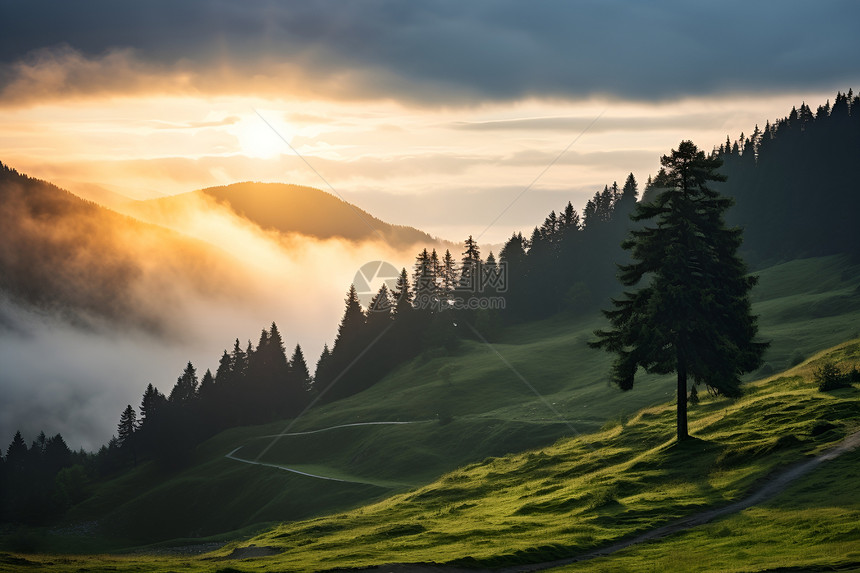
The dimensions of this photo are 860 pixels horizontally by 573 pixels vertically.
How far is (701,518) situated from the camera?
37.9 meters

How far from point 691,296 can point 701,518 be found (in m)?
17.2

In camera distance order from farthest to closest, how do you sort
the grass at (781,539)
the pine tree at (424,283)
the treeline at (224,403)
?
1. the pine tree at (424,283)
2. the treeline at (224,403)
3. the grass at (781,539)

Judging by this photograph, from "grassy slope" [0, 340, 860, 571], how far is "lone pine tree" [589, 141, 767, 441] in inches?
180

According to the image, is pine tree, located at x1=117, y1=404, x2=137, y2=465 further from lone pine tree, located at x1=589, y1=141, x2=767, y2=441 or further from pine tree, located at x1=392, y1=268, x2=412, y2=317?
lone pine tree, located at x1=589, y1=141, x2=767, y2=441

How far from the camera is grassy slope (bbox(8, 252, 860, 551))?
88.6 m

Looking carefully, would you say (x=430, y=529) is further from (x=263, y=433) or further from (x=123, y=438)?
(x=123, y=438)

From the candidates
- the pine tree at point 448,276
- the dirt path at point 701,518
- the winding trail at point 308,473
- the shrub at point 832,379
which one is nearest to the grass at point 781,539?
the dirt path at point 701,518

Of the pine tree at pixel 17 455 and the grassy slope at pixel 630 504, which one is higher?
the grassy slope at pixel 630 504

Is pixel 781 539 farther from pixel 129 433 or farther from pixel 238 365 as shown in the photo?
pixel 129 433

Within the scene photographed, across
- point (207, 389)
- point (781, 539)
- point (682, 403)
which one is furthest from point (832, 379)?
point (207, 389)

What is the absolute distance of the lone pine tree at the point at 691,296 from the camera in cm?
5128

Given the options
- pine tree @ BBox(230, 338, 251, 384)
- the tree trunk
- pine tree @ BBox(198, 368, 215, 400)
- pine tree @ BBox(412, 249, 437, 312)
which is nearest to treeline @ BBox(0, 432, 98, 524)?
pine tree @ BBox(198, 368, 215, 400)

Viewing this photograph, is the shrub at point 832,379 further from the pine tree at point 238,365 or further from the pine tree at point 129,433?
the pine tree at point 129,433

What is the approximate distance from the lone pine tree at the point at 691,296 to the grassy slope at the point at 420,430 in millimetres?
31030
